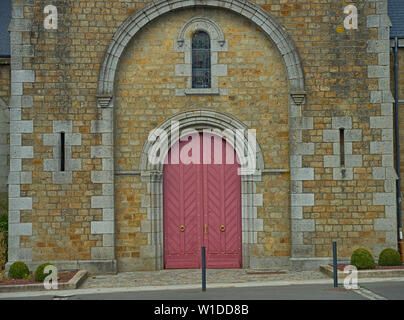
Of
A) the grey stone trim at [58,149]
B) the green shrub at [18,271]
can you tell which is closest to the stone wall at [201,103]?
the grey stone trim at [58,149]

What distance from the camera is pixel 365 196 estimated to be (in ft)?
47.0

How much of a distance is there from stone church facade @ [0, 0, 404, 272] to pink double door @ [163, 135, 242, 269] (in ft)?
0.62

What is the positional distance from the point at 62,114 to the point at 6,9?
19.6ft

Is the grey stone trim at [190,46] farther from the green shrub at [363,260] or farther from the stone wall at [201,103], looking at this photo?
the green shrub at [363,260]

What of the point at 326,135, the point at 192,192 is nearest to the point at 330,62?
the point at 326,135

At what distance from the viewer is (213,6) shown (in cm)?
1462

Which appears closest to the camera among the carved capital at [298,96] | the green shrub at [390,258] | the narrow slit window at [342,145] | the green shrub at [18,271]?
the green shrub at [18,271]

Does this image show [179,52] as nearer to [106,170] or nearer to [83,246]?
[106,170]

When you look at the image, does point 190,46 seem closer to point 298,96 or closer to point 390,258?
point 298,96

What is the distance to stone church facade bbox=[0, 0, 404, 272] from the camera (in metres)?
14.2

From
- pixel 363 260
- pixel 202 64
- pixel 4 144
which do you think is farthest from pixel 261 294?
pixel 4 144

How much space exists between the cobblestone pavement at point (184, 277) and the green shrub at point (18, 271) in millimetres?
1213

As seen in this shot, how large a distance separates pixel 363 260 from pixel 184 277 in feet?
11.9

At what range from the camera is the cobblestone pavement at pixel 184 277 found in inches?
508
